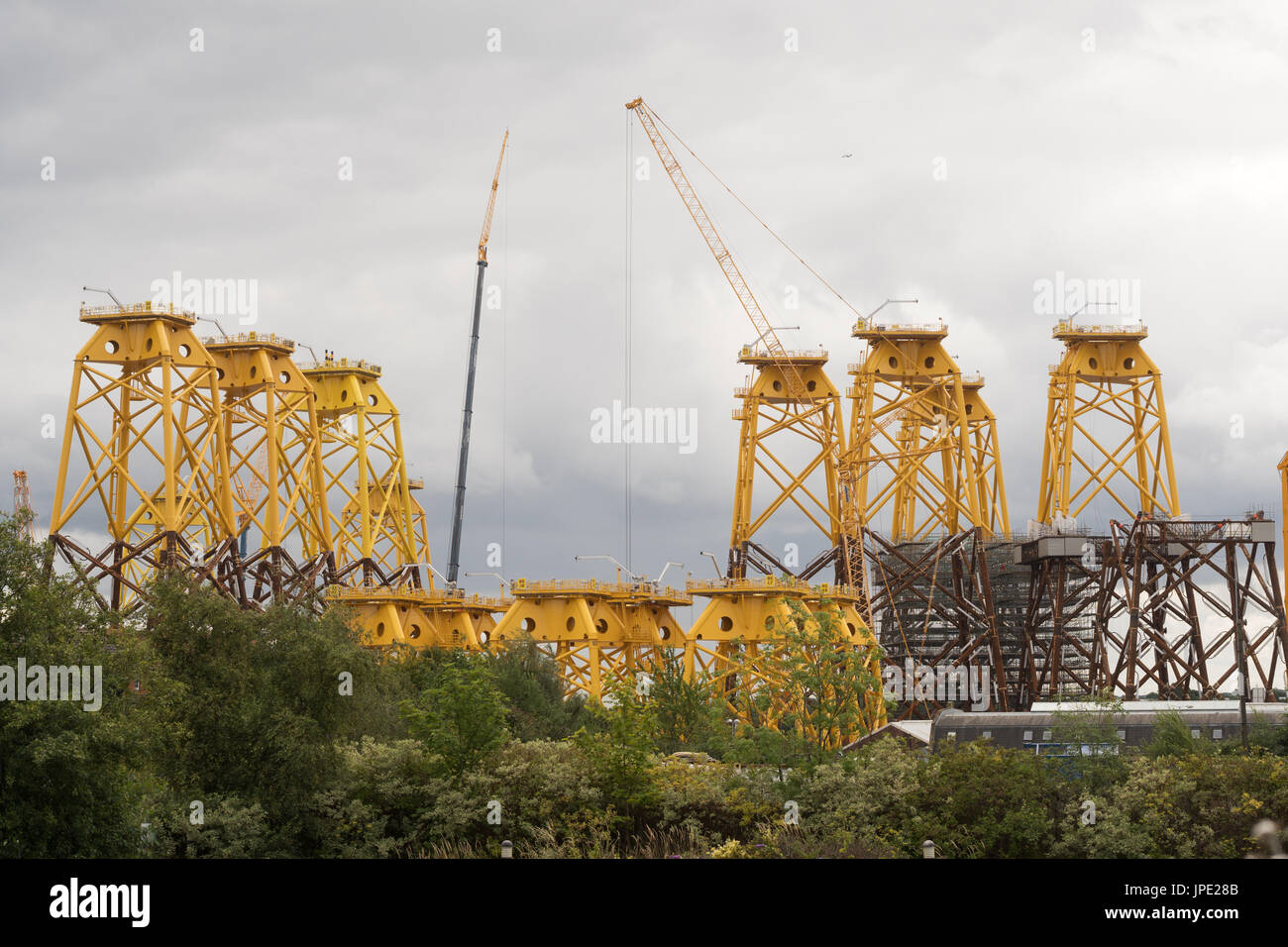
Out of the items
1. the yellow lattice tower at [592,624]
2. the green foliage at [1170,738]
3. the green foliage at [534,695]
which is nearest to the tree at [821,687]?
the green foliage at [1170,738]

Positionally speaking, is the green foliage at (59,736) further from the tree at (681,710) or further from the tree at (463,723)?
the tree at (681,710)

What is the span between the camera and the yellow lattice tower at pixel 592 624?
96.7m

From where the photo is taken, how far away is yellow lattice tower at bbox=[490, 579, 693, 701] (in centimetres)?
9669

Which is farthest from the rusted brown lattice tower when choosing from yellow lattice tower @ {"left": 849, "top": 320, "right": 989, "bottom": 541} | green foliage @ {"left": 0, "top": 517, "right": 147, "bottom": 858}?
green foliage @ {"left": 0, "top": 517, "right": 147, "bottom": 858}

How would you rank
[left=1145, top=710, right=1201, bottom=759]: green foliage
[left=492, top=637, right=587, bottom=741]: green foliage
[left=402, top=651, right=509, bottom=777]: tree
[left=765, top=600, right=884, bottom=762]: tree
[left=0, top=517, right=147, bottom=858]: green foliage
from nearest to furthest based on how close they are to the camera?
1. [left=0, top=517, right=147, bottom=858]: green foliage
2. [left=402, top=651, right=509, bottom=777]: tree
3. [left=765, top=600, right=884, bottom=762]: tree
4. [left=1145, top=710, right=1201, bottom=759]: green foliage
5. [left=492, top=637, right=587, bottom=741]: green foliage

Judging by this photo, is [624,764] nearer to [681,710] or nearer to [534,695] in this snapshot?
[681,710]

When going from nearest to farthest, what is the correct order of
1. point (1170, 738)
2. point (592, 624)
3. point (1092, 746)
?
point (1092, 746), point (1170, 738), point (592, 624)

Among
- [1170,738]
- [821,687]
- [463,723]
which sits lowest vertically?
[1170,738]

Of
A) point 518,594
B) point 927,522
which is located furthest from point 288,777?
point 927,522

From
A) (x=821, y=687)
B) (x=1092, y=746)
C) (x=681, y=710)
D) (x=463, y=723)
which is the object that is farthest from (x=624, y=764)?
(x=681, y=710)

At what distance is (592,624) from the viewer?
9669 cm

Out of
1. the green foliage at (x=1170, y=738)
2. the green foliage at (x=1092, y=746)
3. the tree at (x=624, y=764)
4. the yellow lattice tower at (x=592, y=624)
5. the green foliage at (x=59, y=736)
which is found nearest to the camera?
the green foliage at (x=59, y=736)

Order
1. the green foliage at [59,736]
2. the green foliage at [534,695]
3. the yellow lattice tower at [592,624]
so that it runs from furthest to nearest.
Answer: the yellow lattice tower at [592,624] → the green foliage at [534,695] → the green foliage at [59,736]

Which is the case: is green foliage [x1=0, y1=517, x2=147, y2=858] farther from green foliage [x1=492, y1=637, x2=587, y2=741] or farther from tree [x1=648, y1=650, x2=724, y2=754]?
tree [x1=648, y1=650, x2=724, y2=754]
